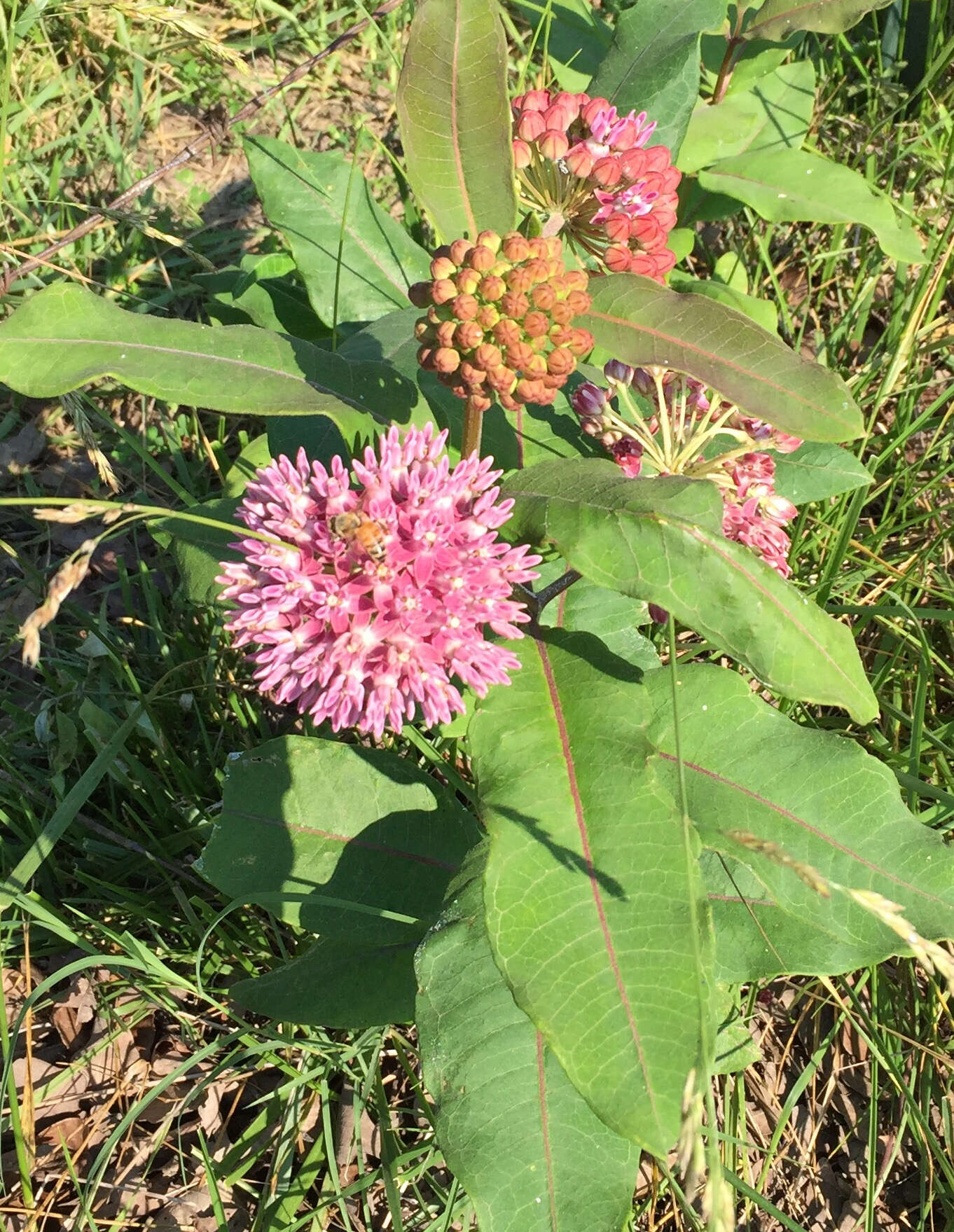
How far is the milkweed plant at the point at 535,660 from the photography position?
178 centimetres

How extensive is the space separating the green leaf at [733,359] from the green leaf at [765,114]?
160 centimetres

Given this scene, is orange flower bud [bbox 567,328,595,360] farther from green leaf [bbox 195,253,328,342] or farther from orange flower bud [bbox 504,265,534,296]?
green leaf [bbox 195,253,328,342]

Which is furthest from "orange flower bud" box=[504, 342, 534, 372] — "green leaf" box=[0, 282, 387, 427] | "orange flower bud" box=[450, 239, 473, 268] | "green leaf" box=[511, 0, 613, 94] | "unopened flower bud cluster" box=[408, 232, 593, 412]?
"green leaf" box=[511, 0, 613, 94]

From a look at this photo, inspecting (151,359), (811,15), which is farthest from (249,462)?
(811,15)

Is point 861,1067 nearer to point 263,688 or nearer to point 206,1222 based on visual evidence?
point 206,1222

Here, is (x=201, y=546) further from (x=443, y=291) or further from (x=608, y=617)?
(x=608, y=617)

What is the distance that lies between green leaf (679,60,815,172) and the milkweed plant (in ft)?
4.07

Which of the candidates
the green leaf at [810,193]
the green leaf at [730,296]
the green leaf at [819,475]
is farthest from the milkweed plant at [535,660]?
the green leaf at [810,193]

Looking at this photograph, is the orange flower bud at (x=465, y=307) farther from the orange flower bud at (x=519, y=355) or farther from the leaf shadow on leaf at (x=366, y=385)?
the leaf shadow on leaf at (x=366, y=385)

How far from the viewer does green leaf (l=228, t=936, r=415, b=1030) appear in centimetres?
238

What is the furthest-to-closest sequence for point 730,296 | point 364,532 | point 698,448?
point 730,296 < point 698,448 < point 364,532

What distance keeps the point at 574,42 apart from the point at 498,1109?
3308mm

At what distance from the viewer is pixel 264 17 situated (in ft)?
14.8

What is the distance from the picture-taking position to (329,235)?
9.81 feet
